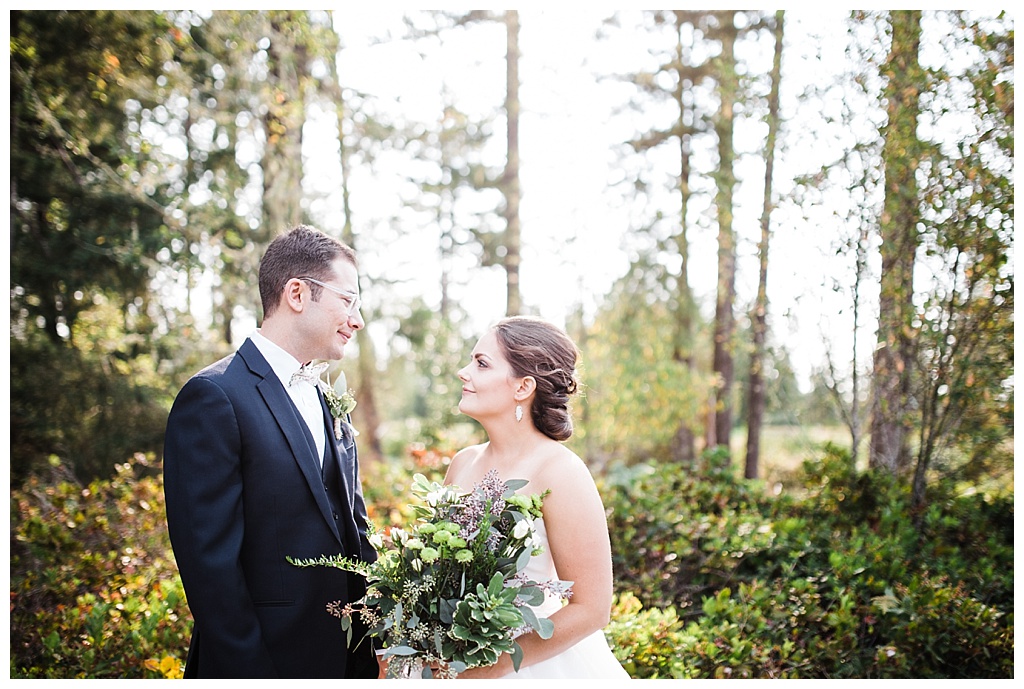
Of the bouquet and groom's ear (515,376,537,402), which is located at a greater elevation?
groom's ear (515,376,537,402)

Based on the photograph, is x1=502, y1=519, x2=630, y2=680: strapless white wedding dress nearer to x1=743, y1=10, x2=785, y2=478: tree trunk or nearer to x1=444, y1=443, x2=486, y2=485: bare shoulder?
x1=444, y1=443, x2=486, y2=485: bare shoulder

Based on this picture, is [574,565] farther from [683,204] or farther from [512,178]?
[683,204]

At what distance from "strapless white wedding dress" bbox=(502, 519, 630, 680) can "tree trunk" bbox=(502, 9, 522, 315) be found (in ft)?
23.1

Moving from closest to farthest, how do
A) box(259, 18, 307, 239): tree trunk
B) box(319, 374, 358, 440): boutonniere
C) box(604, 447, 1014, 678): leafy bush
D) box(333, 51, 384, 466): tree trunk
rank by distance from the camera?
box(319, 374, 358, 440): boutonniere, box(604, 447, 1014, 678): leafy bush, box(259, 18, 307, 239): tree trunk, box(333, 51, 384, 466): tree trunk

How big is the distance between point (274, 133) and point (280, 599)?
267 inches

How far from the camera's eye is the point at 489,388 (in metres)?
2.42

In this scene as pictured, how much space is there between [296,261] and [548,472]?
111cm

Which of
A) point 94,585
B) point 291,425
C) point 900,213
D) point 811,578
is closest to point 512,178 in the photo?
point 900,213

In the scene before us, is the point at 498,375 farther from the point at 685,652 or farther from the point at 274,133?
the point at 274,133

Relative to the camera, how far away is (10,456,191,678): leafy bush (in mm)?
3213

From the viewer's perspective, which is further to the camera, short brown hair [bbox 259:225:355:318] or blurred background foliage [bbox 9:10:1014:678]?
blurred background foliage [bbox 9:10:1014:678]

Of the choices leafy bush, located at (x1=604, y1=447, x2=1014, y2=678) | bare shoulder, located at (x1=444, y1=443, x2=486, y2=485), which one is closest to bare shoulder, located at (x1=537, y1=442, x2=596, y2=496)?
bare shoulder, located at (x1=444, y1=443, x2=486, y2=485)

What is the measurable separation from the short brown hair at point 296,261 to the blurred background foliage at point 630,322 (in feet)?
5.45

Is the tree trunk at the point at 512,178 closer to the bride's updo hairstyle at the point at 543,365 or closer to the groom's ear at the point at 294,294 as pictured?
the bride's updo hairstyle at the point at 543,365
